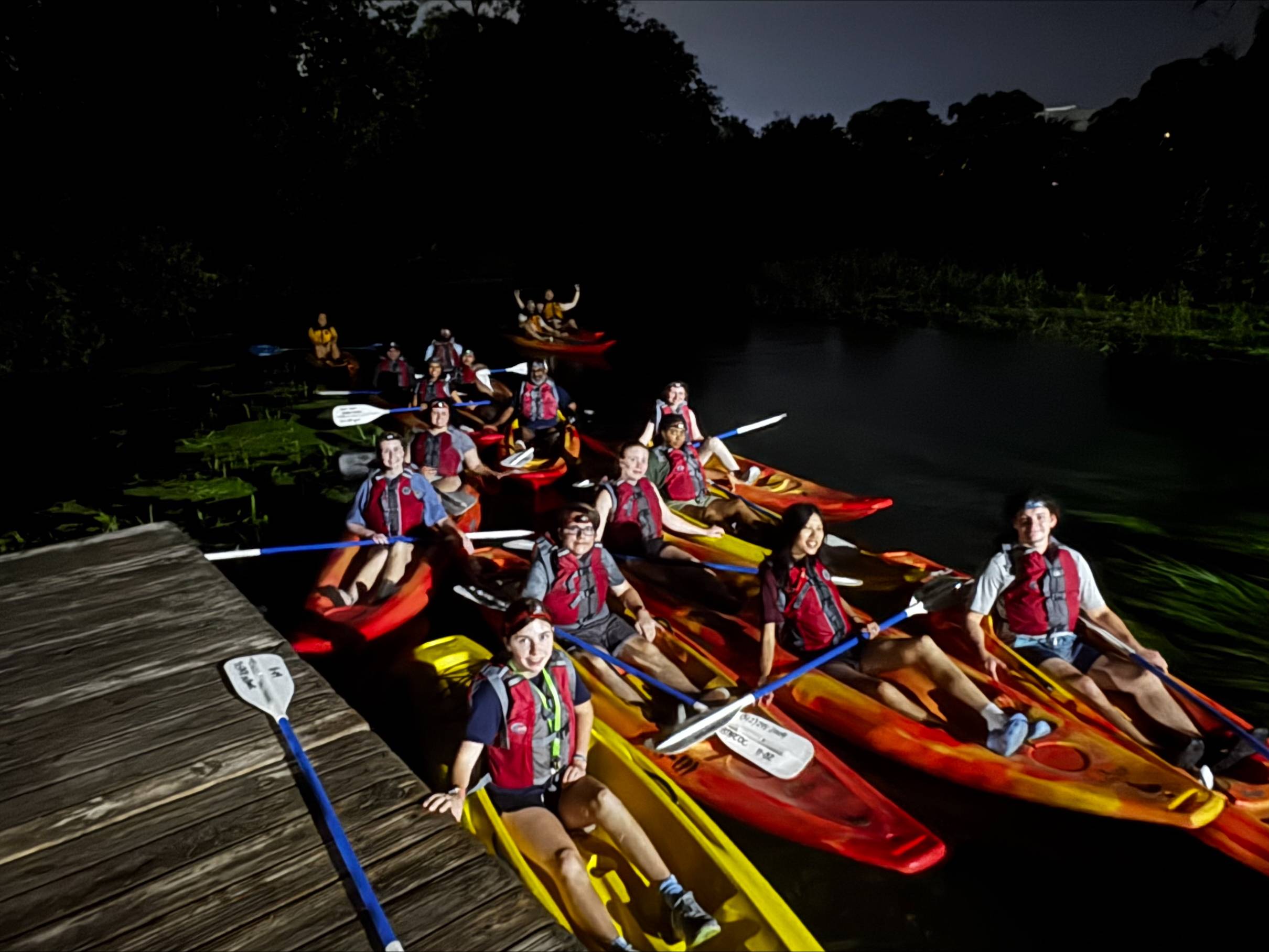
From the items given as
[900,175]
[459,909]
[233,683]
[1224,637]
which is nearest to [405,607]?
[233,683]

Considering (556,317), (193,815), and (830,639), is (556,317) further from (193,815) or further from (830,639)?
(193,815)

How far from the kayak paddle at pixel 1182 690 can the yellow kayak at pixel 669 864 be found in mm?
2479

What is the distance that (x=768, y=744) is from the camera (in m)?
4.09

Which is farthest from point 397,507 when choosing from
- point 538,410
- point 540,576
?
point 538,410

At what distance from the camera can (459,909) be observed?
222cm

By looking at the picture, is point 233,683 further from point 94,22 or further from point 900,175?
point 900,175

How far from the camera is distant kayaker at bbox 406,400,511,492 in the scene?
788 centimetres

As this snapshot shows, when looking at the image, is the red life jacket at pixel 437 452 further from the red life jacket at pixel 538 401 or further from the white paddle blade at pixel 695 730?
the white paddle blade at pixel 695 730

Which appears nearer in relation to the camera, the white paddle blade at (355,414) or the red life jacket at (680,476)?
the red life jacket at (680,476)

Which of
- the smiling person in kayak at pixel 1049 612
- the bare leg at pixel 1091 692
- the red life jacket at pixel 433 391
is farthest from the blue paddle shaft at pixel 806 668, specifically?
the red life jacket at pixel 433 391

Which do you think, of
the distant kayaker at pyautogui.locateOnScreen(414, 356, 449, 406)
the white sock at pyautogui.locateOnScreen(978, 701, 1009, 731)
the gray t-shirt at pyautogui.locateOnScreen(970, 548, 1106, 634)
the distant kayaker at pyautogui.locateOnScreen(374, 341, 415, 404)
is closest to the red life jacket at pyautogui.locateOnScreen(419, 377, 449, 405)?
the distant kayaker at pyautogui.locateOnScreen(414, 356, 449, 406)

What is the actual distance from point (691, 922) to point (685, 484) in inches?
184

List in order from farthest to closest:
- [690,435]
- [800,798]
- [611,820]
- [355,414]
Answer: [355,414], [690,435], [800,798], [611,820]

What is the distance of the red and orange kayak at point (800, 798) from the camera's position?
11.8 feet
